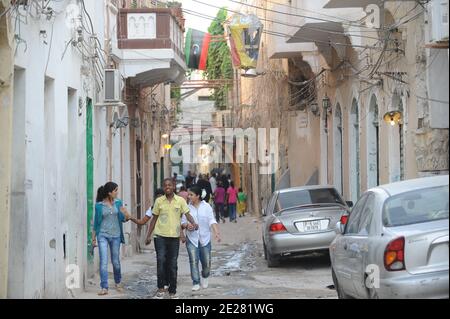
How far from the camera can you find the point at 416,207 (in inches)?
366

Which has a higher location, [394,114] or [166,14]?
[166,14]

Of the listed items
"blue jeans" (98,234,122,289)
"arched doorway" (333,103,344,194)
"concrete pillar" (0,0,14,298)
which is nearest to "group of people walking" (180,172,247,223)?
"arched doorway" (333,103,344,194)

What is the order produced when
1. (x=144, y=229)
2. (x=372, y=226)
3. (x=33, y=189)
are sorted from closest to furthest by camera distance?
(x=372, y=226) < (x=33, y=189) < (x=144, y=229)

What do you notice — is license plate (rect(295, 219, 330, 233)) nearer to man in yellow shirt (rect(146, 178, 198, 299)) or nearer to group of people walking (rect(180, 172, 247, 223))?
man in yellow shirt (rect(146, 178, 198, 299))

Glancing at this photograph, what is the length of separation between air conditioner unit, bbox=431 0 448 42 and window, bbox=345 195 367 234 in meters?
3.95

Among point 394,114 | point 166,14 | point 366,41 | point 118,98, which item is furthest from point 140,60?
point 394,114

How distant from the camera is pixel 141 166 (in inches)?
1069

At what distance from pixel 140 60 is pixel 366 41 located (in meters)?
5.42

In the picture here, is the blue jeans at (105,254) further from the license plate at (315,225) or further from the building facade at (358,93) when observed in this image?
the building facade at (358,93)

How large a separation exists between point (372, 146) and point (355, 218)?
1033 centimetres

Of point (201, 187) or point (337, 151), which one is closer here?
point (201, 187)

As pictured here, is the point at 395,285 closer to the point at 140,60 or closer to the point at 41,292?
the point at 41,292

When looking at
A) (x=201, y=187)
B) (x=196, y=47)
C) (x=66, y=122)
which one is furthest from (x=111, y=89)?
(x=196, y=47)

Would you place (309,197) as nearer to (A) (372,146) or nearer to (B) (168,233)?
(A) (372,146)
